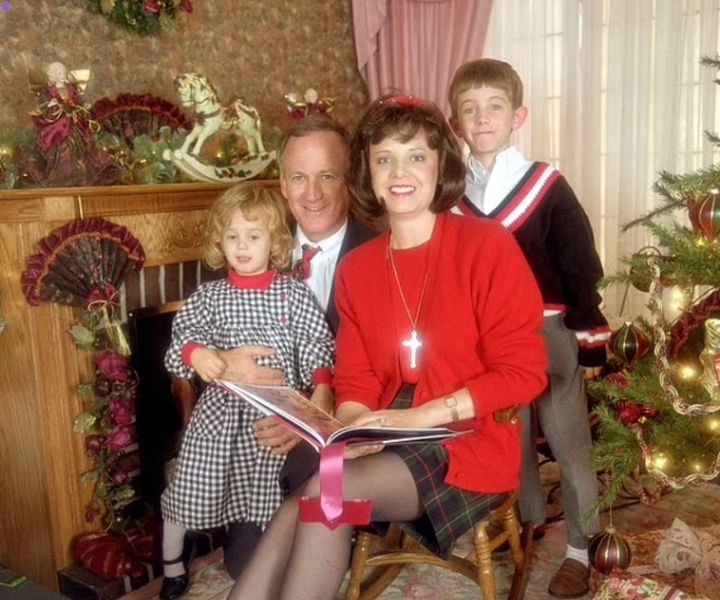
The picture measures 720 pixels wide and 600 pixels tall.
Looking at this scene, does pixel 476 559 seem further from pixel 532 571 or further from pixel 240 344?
pixel 240 344

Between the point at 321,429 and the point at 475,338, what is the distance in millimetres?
440

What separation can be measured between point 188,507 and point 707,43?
2673 mm

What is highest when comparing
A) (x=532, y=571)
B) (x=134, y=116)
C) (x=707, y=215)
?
(x=134, y=116)

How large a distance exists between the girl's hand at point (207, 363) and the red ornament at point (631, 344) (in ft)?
3.39

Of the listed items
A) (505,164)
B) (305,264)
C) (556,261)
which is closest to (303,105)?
(305,264)

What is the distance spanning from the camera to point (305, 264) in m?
2.28

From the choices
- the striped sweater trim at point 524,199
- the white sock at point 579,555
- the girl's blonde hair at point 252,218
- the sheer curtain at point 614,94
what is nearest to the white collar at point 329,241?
the girl's blonde hair at point 252,218

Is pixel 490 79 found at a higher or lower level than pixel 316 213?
higher

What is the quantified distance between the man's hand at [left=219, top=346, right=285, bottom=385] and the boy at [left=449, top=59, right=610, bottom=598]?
723 millimetres

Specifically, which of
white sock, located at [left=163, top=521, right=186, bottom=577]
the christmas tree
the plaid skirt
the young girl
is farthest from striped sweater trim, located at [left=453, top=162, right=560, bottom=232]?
white sock, located at [left=163, top=521, right=186, bottom=577]

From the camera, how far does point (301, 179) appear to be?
2.29 meters

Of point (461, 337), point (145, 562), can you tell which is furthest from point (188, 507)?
point (461, 337)

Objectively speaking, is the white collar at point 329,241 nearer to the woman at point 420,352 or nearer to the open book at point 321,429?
the woman at point 420,352

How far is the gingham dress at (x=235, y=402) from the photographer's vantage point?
2.15 metres
